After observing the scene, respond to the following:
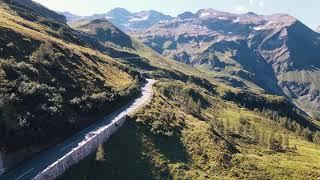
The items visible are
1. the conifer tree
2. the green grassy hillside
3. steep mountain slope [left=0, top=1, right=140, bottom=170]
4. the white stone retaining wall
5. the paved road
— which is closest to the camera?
the paved road

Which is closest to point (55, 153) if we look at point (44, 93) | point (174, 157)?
point (44, 93)

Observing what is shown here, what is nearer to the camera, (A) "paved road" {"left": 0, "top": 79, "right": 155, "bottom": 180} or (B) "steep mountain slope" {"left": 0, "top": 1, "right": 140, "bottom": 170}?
(A) "paved road" {"left": 0, "top": 79, "right": 155, "bottom": 180}

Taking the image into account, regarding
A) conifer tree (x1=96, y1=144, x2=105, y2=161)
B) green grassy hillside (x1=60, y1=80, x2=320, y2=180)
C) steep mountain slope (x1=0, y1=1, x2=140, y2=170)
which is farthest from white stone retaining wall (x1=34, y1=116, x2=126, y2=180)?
steep mountain slope (x1=0, y1=1, x2=140, y2=170)

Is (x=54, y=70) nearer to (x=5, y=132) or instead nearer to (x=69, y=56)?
(x=69, y=56)

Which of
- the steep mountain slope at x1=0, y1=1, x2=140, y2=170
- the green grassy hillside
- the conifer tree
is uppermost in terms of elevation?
the steep mountain slope at x1=0, y1=1, x2=140, y2=170

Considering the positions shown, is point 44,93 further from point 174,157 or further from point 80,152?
point 174,157

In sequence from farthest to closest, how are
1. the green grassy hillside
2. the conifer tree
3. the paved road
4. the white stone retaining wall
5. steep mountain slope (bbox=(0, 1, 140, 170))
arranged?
1. the green grassy hillside
2. the conifer tree
3. steep mountain slope (bbox=(0, 1, 140, 170))
4. the white stone retaining wall
5. the paved road

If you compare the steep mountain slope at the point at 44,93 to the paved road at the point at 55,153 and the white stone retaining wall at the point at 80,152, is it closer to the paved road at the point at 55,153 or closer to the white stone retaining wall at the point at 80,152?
the paved road at the point at 55,153

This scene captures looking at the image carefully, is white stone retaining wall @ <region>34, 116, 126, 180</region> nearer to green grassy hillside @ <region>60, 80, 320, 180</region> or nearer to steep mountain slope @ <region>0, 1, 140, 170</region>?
green grassy hillside @ <region>60, 80, 320, 180</region>

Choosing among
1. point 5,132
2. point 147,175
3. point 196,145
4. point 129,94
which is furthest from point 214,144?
point 5,132
